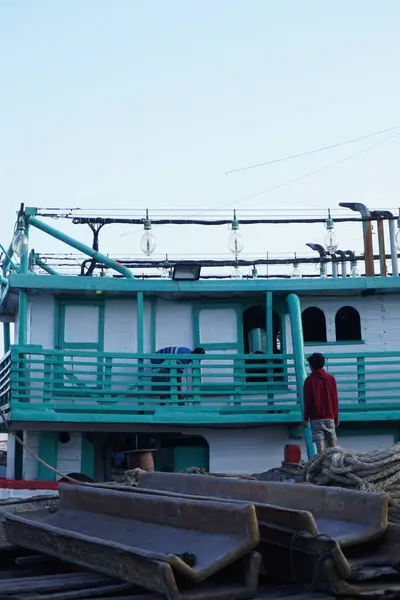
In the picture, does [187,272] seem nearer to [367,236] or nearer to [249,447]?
[249,447]

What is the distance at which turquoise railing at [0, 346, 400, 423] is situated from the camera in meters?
13.0

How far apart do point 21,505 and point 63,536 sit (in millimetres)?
4467

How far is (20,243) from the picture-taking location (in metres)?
14.4

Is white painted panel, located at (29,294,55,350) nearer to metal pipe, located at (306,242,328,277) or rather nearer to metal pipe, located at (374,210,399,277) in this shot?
metal pipe, located at (374,210,399,277)

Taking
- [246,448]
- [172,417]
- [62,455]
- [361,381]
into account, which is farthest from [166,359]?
[361,381]

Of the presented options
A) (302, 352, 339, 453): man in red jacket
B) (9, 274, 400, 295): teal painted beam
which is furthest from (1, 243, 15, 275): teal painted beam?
(302, 352, 339, 453): man in red jacket

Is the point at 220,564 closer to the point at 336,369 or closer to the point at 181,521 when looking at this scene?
the point at 181,521

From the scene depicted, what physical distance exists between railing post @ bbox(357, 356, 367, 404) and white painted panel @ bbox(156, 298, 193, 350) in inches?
120

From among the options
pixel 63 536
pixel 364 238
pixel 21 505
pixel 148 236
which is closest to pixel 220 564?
pixel 63 536

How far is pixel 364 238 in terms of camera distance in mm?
16344

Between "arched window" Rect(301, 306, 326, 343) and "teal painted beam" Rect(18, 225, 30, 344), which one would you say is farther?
"arched window" Rect(301, 306, 326, 343)

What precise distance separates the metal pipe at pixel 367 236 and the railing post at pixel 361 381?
2.24 m

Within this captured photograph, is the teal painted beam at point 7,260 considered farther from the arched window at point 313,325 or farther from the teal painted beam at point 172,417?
the arched window at point 313,325

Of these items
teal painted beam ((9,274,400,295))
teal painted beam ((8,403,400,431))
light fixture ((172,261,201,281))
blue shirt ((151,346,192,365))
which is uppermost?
light fixture ((172,261,201,281))
